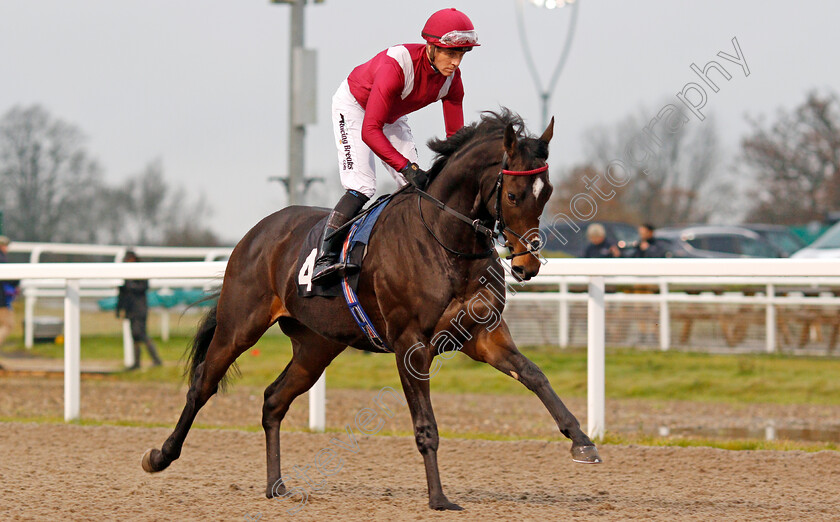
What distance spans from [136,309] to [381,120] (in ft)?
24.9

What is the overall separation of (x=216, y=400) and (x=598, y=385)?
182 inches

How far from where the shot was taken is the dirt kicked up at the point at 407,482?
443cm

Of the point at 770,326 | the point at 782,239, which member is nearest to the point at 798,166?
the point at 782,239

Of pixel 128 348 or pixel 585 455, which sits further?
pixel 128 348

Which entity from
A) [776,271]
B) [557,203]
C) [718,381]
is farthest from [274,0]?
[557,203]

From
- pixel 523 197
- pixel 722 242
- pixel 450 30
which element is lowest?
pixel 523 197

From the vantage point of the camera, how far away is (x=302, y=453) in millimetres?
6121

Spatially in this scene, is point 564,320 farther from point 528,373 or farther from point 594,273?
point 528,373

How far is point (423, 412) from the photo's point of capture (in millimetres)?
4449

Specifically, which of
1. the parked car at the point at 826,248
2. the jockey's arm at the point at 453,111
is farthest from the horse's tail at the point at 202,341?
the parked car at the point at 826,248

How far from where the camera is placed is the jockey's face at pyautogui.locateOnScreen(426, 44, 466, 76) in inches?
180

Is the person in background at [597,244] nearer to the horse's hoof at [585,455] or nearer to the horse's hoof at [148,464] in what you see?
the horse's hoof at [148,464]

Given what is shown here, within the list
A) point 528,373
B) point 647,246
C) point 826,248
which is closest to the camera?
point 528,373

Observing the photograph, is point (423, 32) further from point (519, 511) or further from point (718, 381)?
point (718, 381)
